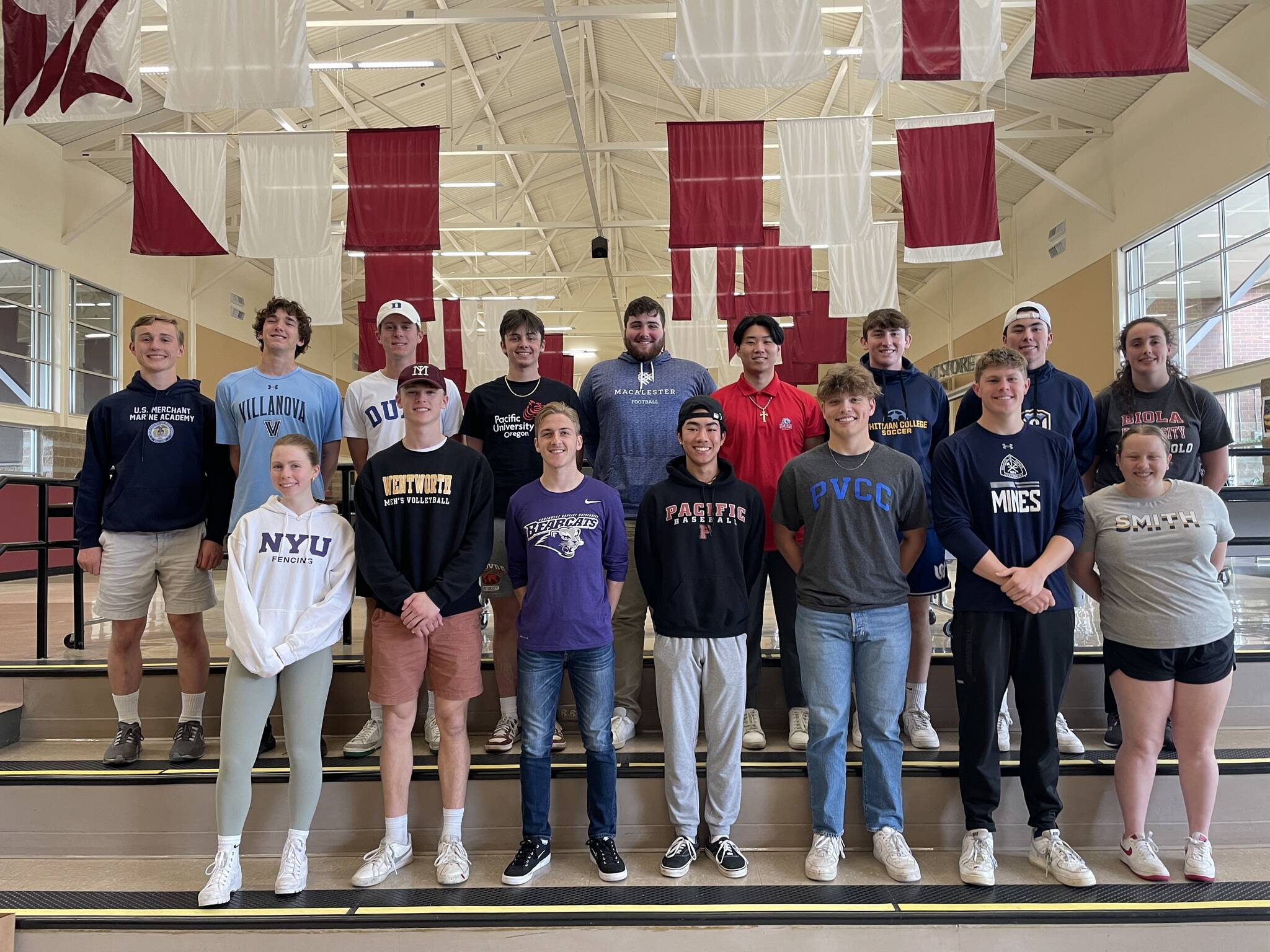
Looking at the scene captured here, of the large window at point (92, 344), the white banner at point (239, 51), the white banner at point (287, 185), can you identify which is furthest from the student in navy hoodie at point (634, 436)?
Result: the large window at point (92, 344)

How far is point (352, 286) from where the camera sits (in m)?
22.4

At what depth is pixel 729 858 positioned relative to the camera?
8.96 feet

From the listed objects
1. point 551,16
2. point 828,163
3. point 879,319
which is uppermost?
point 551,16

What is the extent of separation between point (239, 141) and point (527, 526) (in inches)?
231

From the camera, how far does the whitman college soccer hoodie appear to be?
131 inches

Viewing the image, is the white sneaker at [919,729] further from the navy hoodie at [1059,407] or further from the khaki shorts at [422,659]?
the khaki shorts at [422,659]

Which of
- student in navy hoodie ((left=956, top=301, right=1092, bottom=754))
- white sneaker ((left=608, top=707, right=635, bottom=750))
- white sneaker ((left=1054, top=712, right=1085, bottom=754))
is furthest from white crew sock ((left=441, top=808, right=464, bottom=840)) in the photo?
white sneaker ((left=1054, top=712, right=1085, bottom=754))

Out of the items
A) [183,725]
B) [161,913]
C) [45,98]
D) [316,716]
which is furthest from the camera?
[45,98]

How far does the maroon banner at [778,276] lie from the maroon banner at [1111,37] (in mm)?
5582

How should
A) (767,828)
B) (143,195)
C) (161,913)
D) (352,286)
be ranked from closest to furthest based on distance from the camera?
(161,913) < (767,828) < (143,195) < (352,286)

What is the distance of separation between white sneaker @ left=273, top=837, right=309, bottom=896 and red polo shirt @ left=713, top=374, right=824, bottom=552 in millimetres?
1989

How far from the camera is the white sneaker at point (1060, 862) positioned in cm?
263

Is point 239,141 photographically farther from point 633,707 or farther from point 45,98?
point 633,707

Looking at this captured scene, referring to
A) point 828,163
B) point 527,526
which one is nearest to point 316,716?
point 527,526
